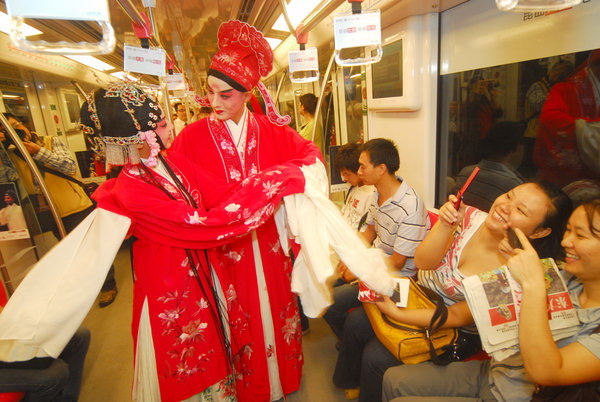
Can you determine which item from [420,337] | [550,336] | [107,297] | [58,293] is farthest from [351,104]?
[107,297]

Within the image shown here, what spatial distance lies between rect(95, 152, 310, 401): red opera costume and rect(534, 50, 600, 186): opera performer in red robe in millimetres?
1396

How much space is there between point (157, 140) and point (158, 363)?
0.96 metres

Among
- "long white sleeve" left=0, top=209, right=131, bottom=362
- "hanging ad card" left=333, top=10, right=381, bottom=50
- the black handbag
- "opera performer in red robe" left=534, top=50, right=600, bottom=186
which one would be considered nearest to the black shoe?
"long white sleeve" left=0, top=209, right=131, bottom=362

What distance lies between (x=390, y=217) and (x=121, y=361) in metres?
2.41

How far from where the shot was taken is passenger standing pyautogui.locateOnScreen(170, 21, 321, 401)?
1542 mm

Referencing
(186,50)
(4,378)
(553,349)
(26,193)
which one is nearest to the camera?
(553,349)

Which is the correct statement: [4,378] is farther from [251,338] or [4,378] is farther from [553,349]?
[553,349]

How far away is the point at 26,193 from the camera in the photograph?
2.75 metres

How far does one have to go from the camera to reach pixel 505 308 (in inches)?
47.8

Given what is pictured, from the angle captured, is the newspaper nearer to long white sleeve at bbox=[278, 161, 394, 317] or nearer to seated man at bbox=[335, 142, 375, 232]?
long white sleeve at bbox=[278, 161, 394, 317]

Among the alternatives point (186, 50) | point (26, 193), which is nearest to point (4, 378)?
point (26, 193)

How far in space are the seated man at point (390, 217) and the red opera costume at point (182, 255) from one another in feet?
2.90

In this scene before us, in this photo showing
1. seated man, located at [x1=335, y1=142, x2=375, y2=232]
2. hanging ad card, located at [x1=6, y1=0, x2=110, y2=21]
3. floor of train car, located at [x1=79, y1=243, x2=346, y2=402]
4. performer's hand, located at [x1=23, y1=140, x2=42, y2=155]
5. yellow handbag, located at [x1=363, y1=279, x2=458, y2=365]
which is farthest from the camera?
performer's hand, located at [x1=23, y1=140, x2=42, y2=155]

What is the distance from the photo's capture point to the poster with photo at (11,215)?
7.96ft
